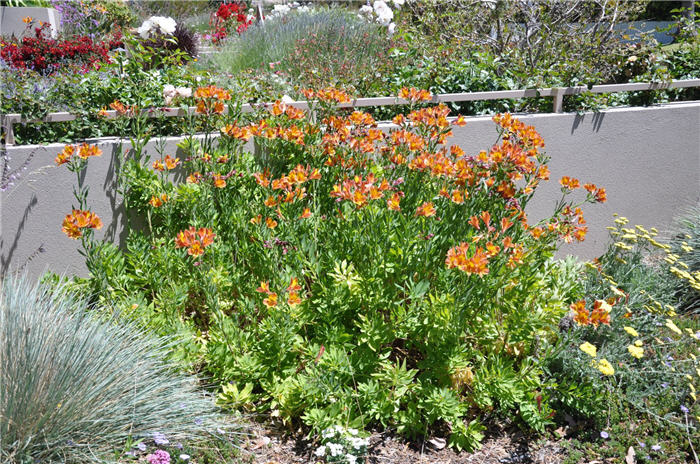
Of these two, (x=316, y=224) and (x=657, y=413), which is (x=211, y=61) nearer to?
(x=316, y=224)

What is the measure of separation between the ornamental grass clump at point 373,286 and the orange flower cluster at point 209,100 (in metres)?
0.01

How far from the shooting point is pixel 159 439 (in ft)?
6.41

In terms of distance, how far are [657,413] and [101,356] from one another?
8.25ft

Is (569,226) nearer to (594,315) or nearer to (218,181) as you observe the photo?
(594,315)

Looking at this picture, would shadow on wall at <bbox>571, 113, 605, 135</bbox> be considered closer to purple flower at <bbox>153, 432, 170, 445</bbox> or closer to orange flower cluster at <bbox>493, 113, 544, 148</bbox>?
orange flower cluster at <bbox>493, 113, 544, 148</bbox>

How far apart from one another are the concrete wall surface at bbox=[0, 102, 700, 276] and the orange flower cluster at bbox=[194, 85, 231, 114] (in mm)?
540

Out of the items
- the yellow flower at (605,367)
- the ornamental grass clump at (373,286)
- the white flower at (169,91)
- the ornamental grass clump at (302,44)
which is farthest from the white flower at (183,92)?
the yellow flower at (605,367)

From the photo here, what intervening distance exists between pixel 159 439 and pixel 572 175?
11.7ft

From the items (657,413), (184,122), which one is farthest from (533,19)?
(657,413)

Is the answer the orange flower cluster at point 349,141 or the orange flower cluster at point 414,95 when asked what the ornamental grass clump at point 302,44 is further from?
the orange flower cluster at point 349,141

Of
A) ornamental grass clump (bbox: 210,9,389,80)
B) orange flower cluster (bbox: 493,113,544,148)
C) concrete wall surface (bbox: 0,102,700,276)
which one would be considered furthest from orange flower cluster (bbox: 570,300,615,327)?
ornamental grass clump (bbox: 210,9,389,80)

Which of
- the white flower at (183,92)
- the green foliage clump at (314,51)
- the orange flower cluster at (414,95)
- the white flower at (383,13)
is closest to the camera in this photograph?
the orange flower cluster at (414,95)

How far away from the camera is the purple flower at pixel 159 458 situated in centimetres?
190

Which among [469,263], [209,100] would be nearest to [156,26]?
[209,100]
